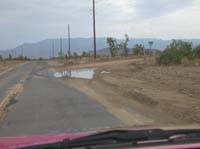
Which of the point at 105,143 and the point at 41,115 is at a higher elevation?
the point at 105,143

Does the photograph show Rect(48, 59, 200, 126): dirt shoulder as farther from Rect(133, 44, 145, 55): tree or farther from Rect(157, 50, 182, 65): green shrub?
Rect(133, 44, 145, 55): tree

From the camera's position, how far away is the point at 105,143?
12.2 ft

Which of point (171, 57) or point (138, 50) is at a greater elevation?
point (171, 57)

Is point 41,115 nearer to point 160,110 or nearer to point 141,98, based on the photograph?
point 160,110

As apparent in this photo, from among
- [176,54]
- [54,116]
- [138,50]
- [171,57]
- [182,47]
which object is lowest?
[54,116]

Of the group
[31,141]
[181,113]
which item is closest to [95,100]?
[181,113]

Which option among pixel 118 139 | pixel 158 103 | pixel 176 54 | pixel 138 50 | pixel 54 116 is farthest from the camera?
pixel 138 50

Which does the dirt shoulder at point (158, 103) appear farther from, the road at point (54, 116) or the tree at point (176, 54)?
the tree at point (176, 54)

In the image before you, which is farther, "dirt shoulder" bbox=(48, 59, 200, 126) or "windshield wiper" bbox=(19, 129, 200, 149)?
"dirt shoulder" bbox=(48, 59, 200, 126)

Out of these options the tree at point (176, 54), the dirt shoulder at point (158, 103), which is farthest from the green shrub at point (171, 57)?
the dirt shoulder at point (158, 103)

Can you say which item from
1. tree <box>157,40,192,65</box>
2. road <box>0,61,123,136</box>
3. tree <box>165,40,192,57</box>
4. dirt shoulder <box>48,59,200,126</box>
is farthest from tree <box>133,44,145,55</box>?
road <box>0,61,123,136</box>

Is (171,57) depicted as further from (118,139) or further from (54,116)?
(118,139)

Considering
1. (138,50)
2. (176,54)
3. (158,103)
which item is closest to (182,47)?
(176,54)

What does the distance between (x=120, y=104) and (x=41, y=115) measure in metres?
3.86
